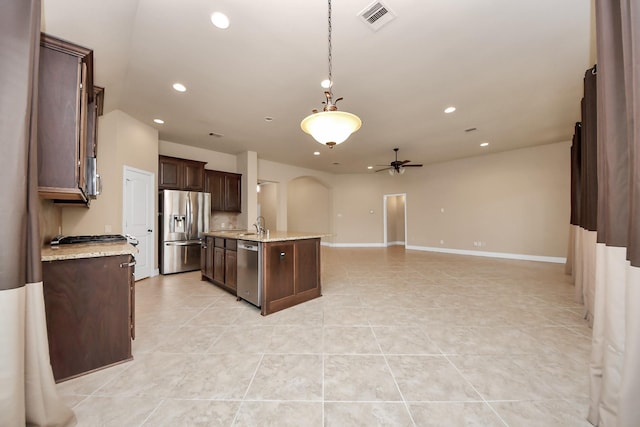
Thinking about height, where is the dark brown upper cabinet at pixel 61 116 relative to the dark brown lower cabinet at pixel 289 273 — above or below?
above

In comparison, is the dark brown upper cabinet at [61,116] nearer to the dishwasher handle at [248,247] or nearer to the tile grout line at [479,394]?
the dishwasher handle at [248,247]

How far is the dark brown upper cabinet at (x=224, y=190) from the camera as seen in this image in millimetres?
5543

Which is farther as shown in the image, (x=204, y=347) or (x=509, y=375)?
(x=204, y=347)

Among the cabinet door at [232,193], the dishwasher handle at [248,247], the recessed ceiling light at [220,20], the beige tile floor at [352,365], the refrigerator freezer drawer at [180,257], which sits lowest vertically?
the beige tile floor at [352,365]

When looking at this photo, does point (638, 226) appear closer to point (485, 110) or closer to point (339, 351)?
point (339, 351)

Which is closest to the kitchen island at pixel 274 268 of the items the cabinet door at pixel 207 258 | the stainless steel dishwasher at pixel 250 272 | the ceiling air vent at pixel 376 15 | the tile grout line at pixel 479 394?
the stainless steel dishwasher at pixel 250 272

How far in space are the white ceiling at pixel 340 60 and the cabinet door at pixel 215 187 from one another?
119 cm

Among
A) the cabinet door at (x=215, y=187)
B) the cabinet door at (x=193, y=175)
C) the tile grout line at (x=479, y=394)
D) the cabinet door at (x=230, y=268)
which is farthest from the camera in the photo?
the cabinet door at (x=215, y=187)

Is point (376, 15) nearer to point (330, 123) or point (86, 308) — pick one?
point (330, 123)

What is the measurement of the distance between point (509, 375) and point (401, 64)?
317cm

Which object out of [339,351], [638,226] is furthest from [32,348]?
[638,226]

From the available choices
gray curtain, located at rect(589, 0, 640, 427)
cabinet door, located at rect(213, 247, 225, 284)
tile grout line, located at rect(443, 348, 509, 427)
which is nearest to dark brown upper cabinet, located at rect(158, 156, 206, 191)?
cabinet door, located at rect(213, 247, 225, 284)

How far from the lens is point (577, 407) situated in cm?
137

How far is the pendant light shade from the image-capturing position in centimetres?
204
